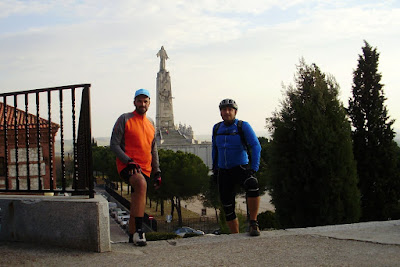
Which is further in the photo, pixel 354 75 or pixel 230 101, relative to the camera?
pixel 354 75

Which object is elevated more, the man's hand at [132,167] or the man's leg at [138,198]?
the man's hand at [132,167]

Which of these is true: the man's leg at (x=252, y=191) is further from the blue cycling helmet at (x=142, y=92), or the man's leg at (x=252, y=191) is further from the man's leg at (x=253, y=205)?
the blue cycling helmet at (x=142, y=92)

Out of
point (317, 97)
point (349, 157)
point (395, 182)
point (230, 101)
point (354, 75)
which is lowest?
point (395, 182)

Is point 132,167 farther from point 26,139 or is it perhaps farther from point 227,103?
point 227,103

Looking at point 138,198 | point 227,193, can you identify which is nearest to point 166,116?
point 227,193

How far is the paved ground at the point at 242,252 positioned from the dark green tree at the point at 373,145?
42.3 feet

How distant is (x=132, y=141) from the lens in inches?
200

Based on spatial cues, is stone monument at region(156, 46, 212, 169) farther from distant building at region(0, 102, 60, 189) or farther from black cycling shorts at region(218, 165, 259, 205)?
black cycling shorts at region(218, 165, 259, 205)

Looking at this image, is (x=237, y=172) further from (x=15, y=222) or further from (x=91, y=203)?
(x=15, y=222)

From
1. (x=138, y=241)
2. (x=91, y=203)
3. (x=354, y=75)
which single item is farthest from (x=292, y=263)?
(x=354, y=75)

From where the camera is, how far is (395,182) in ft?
58.2

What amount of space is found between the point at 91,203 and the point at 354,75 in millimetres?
17271

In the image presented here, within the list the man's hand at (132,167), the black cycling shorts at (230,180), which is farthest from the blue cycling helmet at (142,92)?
the black cycling shorts at (230,180)

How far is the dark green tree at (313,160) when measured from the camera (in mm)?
14398
